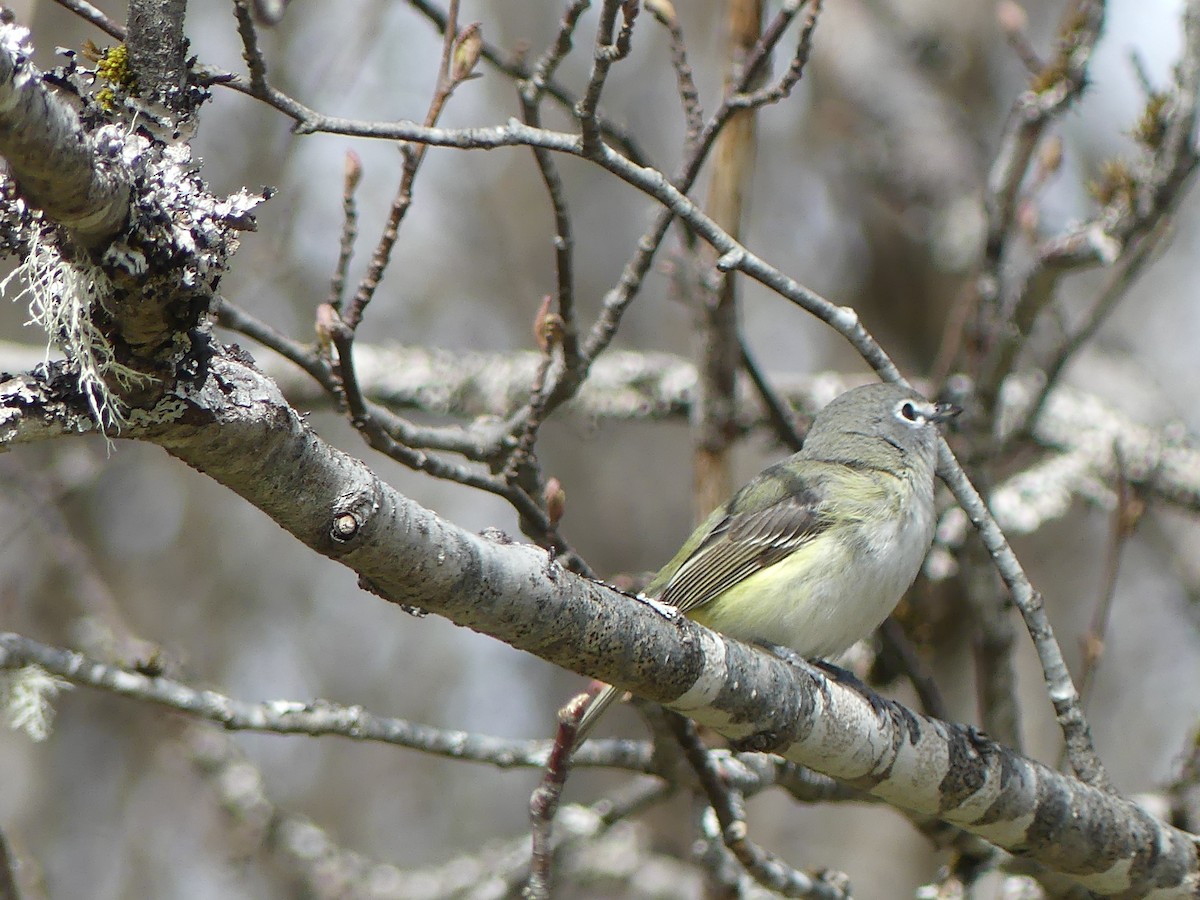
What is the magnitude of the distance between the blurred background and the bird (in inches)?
→ 49.1

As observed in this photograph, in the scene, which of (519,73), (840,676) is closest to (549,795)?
(840,676)

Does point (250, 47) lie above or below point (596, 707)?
above

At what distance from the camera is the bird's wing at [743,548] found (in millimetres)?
4137

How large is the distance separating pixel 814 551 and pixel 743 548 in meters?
0.26

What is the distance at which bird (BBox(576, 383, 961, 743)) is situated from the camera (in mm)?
3963

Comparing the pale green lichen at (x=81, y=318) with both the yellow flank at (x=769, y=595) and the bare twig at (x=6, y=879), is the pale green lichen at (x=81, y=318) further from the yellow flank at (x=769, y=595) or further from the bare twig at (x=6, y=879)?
the yellow flank at (x=769, y=595)

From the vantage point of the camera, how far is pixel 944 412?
14.9 ft

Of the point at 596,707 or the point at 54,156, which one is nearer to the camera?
the point at 54,156

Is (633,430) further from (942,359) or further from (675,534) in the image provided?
(942,359)

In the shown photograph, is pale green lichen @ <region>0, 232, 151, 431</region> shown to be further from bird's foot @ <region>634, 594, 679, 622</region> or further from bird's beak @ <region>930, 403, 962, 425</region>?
bird's beak @ <region>930, 403, 962, 425</region>

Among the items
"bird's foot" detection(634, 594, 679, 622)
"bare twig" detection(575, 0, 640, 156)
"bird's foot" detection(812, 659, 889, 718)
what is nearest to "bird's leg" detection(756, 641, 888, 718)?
"bird's foot" detection(812, 659, 889, 718)

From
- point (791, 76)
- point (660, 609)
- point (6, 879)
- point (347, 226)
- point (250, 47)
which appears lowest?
point (6, 879)

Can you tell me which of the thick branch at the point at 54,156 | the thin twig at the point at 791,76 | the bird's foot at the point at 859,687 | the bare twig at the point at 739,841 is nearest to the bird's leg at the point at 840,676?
the bird's foot at the point at 859,687

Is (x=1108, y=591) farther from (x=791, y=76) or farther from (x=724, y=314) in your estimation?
(x=791, y=76)
